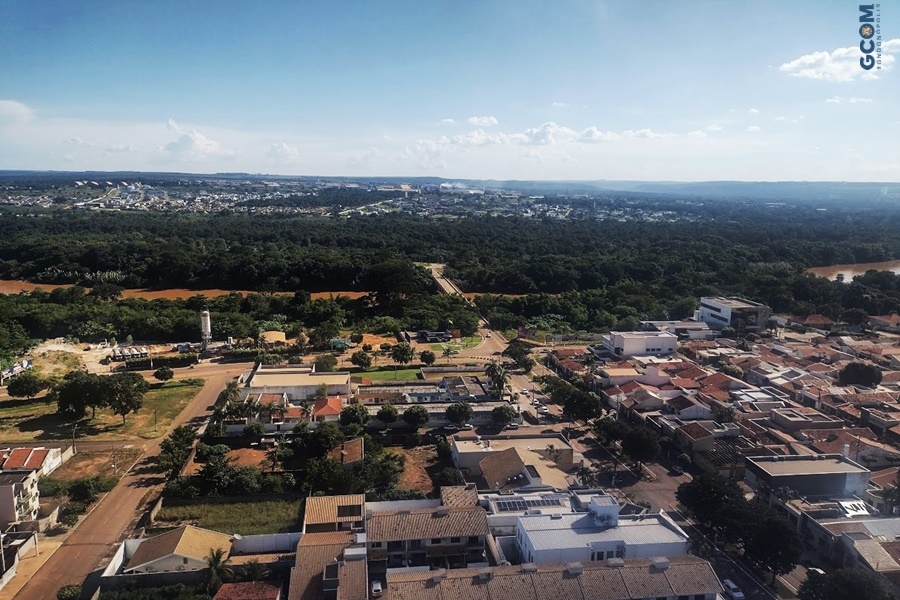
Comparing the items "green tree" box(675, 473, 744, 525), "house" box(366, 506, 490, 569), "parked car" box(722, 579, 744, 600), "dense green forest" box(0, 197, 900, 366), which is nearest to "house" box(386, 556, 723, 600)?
"parked car" box(722, 579, 744, 600)

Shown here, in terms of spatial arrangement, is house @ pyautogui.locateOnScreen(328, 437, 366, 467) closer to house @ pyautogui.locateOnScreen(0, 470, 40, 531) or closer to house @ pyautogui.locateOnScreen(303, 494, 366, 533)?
house @ pyautogui.locateOnScreen(303, 494, 366, 533)

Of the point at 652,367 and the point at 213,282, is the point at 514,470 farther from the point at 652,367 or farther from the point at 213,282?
the point at 213,282

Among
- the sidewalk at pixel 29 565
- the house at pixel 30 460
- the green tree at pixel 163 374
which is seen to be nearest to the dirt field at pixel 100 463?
the house at pixel 30 460

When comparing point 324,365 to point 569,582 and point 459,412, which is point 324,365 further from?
point 569,582

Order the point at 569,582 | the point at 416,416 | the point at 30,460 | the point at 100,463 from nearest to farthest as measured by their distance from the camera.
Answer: the point at 569,582 → the point at 30,460 → the point at 100,463 → the point at 416,416

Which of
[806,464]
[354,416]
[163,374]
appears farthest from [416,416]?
[163,374]

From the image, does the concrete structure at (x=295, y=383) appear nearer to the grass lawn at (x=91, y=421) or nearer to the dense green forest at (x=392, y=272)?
the grass lawn at (x=91, y=421)
